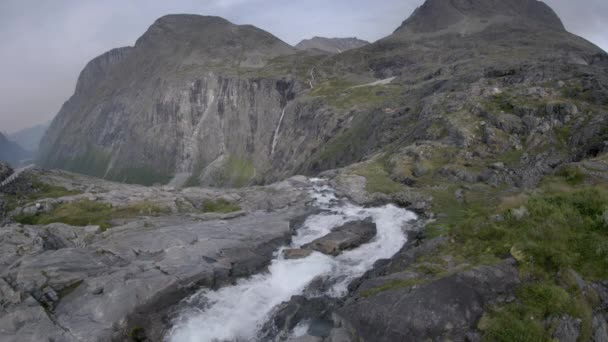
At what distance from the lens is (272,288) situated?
2733cm

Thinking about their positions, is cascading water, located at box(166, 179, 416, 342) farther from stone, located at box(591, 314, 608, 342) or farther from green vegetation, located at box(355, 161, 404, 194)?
stone, located at box(591, 314, 608, 342)

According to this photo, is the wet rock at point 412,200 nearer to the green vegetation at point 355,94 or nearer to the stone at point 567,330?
the stone at point 567,330

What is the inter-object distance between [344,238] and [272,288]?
9.51m

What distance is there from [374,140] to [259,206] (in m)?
43.2

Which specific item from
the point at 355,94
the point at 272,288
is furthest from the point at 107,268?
the point at 355,94

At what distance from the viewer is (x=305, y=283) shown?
27.1 meters

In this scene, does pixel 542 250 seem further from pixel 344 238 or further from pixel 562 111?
pixel 562 111

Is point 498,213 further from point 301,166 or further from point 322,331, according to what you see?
point 301,166

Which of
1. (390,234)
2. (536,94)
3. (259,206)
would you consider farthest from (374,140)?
(390,234)

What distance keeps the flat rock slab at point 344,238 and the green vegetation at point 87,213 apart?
91.4ft

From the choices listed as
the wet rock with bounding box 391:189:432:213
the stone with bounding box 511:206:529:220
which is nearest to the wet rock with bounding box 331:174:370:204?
the wet rock with bounding box 391:189:432:213

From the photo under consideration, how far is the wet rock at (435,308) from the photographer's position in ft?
45.5

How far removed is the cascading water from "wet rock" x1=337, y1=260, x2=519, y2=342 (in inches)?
370

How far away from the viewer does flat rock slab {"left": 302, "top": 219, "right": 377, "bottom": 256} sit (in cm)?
3259
